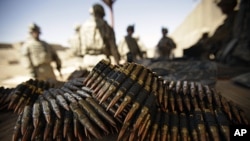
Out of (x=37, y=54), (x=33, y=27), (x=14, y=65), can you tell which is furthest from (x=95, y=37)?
(x=14, y=65)

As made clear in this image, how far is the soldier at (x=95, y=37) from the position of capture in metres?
6.74

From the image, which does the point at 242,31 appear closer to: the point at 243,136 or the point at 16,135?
the point at 243,136

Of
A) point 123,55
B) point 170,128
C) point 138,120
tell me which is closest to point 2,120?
point 138,120

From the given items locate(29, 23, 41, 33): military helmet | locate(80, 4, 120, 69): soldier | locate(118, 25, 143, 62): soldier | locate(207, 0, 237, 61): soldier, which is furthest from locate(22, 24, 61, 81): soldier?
locate(207, 0, 237, 61): soldier

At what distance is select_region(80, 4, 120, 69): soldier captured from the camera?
6738 mm

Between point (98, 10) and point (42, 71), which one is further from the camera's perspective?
point (42, 71)

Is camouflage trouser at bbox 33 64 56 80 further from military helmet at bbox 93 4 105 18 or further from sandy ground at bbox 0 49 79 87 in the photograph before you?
sandy ground at bbox 0 49 79 87

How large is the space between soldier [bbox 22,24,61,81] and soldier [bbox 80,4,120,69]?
217 cm

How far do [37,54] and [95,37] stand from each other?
2.99 m

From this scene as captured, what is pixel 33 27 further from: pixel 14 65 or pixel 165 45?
pixel 14 65

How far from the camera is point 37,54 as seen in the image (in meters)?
7.85

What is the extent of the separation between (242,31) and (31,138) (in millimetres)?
9739

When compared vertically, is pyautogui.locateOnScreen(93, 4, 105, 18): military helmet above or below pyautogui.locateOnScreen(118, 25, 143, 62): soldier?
above

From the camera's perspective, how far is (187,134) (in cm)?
218
